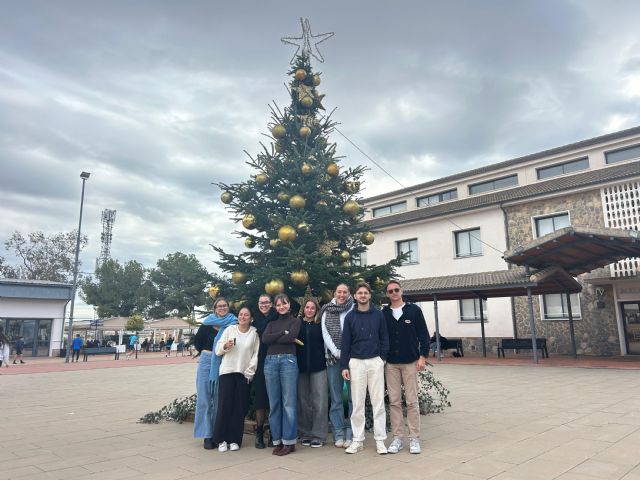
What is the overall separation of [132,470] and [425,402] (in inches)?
177

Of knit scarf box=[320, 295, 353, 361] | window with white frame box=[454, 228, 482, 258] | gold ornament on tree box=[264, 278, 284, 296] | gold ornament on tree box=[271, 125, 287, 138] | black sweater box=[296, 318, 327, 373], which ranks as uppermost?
window with white frame box=[454, 228, 482, 258]

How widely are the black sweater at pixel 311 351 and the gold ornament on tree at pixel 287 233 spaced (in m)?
1.16

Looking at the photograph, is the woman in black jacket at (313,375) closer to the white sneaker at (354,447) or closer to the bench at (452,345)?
the white sneaker at (354,447)

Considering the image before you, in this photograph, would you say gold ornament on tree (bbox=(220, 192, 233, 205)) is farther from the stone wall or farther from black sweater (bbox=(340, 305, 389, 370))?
the stone wall

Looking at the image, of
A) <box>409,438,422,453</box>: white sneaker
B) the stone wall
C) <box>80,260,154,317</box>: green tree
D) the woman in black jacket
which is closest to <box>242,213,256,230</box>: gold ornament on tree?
the woman in black jacket

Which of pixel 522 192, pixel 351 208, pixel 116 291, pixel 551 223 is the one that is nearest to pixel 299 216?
pixel 351 208

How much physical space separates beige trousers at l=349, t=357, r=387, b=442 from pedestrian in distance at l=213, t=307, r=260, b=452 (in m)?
1.20

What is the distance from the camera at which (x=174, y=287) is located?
56750mm

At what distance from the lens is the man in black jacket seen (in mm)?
4801

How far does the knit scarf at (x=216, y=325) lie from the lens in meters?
5.30

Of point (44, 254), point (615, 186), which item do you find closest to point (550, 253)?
point (615, 186)

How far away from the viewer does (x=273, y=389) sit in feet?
16.3

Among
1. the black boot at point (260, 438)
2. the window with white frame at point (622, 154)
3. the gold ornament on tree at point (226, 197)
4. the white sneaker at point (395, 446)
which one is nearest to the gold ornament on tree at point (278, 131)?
the gold ornament on tree at point (226, 197)

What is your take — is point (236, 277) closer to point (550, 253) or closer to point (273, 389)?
point (273, 389)
